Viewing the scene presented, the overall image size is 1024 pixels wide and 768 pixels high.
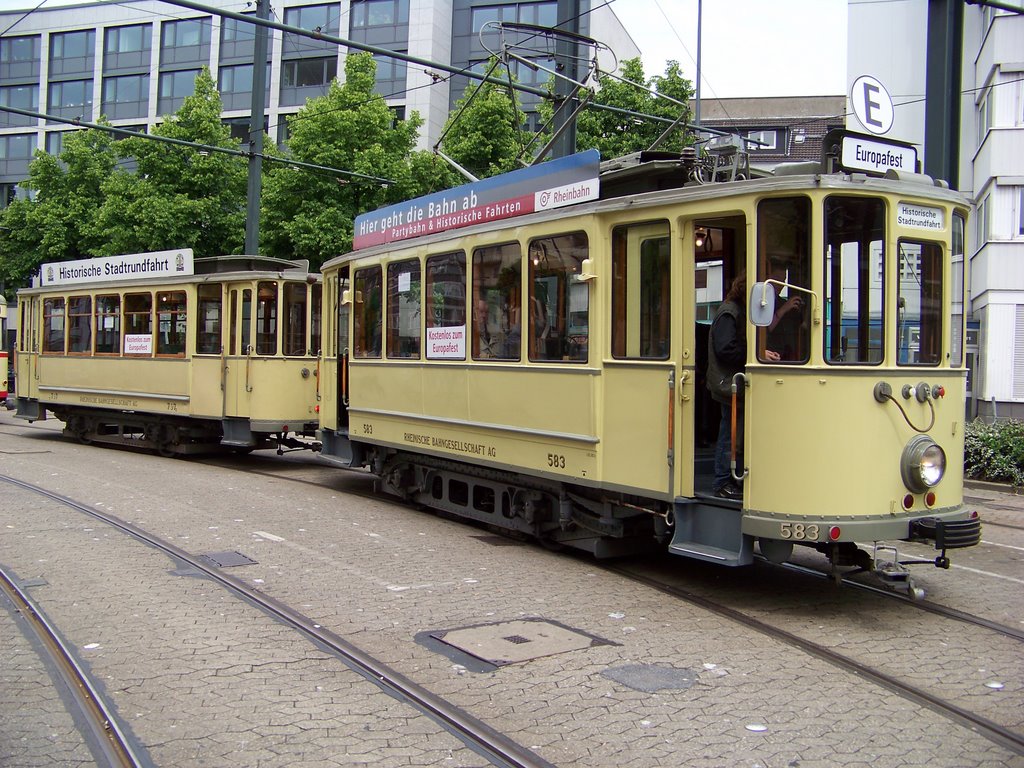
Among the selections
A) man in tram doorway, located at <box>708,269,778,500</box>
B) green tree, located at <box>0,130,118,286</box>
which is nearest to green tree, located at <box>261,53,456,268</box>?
green tree, located at <box>0,130,118,286</box>

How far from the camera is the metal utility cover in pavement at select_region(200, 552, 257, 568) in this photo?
7.98 m

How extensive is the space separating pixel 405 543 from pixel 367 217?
436 centimetres

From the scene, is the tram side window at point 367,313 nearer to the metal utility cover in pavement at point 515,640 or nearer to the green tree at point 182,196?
the metal utility cover in pavement at point 515,640

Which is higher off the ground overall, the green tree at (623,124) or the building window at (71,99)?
the building window at (71,99)

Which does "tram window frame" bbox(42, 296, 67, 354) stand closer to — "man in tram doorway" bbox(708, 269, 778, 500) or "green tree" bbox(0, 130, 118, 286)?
"green tree" bbox(0, 130, 118, 286)

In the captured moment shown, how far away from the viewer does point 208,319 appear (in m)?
15.3

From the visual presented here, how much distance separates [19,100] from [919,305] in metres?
54.4

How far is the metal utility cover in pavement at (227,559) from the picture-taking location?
7.98 metres

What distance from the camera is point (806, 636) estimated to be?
6.13m

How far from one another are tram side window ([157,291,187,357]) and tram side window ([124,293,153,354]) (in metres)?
0.24

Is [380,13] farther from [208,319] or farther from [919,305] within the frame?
[919,305]

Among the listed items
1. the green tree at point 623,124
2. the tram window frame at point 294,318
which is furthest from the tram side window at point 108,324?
the green tree at point 623,124

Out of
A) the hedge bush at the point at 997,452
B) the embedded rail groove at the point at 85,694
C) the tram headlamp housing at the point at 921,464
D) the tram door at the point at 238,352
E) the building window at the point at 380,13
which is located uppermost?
the building window at the point at 380,13

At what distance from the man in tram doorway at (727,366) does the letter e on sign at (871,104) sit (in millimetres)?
2644
